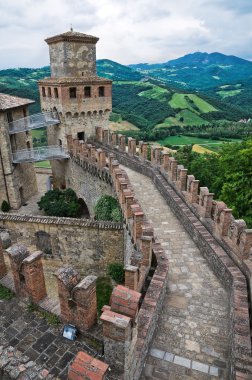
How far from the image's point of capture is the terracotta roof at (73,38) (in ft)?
70.8

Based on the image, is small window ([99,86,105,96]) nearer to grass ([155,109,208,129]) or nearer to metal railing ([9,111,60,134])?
metal railing ([9,111,60,134])

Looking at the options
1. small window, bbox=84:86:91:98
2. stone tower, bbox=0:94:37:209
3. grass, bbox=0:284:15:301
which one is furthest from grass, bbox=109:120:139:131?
grass, bbox=0:284:15:301

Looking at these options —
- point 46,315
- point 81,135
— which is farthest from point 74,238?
point 81,135

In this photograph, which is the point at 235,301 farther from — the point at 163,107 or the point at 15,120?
the point at 163,107

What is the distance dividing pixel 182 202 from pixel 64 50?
626 inches

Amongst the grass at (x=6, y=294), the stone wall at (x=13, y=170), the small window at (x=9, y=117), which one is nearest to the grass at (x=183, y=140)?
the stone wall at (x=13, y=170)

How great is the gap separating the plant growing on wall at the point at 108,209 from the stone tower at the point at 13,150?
10101mm

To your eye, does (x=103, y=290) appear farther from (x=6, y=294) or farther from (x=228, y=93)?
(x=228, y=93)

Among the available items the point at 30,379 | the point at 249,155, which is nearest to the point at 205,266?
the point at 30,379

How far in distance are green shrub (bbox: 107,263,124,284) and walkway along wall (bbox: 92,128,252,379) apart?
4.70 metres

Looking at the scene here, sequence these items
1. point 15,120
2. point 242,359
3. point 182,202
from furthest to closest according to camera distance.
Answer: point 15,120
point 182,202
point 242,359

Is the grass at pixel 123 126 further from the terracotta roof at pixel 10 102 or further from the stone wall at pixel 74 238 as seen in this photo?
the stone wall at pixel 74 238

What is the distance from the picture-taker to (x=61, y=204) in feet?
76.9

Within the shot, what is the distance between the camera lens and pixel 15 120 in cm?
2381
